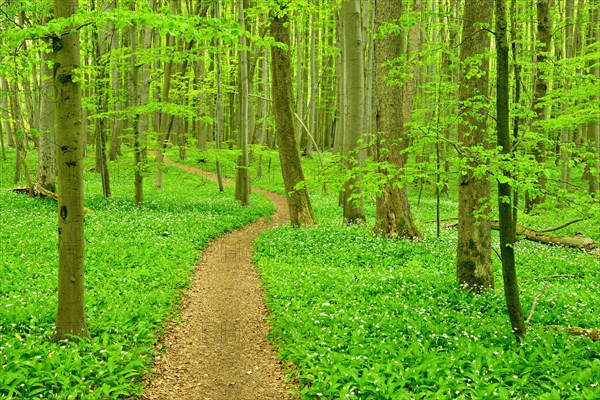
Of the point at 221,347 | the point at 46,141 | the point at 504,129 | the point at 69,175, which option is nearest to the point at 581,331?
the point at 504,129

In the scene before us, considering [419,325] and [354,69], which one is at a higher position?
[354,69]

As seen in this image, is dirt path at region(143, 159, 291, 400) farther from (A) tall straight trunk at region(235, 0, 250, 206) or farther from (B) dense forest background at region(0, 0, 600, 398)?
(A) tall straight trunk at region(235, 0, 250, 206)

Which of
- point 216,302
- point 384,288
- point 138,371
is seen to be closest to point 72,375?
point 138,371

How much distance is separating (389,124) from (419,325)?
6.63 m

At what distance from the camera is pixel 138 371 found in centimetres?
600

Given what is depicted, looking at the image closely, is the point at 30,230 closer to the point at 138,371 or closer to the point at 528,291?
the point at 138,371

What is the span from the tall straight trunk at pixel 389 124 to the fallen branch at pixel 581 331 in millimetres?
5321

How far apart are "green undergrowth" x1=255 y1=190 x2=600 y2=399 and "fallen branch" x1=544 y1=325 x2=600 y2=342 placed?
24 centimetres

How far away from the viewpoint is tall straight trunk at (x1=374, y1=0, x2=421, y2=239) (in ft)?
38.7

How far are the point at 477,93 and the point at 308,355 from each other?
5697 millimetres

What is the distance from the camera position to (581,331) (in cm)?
681

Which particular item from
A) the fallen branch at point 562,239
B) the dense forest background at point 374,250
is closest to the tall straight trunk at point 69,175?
the dense forest background at point 374,250

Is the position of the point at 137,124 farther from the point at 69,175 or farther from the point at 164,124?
the point at 69,175

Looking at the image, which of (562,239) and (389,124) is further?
(562,239)
